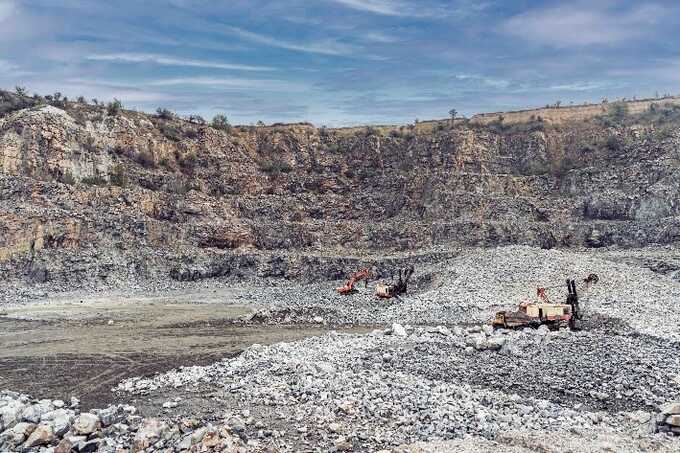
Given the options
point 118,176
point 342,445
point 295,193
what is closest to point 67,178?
point 118,176

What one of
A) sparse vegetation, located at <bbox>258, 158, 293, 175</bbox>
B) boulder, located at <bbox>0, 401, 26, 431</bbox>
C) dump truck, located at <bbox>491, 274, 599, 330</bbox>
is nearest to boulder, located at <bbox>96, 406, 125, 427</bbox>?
boulder, located at <bbox>0, 401, 26, 431</bbox>

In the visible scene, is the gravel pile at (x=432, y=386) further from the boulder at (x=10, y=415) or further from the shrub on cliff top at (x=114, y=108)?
the shrub on cliff top at (x=114, y=108)

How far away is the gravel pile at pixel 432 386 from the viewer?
11.4 metres

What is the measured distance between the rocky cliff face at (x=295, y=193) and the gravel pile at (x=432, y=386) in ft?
65.3

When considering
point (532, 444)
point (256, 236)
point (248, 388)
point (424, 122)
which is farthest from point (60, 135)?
point (532, 444)

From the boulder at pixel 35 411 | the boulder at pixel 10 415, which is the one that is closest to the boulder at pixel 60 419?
the boulder at pixel 35 411

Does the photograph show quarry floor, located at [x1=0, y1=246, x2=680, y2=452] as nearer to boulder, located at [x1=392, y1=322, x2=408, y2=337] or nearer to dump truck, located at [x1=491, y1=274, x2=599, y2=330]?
boulder, located at [x1=392, y1=322, x2=408, y2=337]

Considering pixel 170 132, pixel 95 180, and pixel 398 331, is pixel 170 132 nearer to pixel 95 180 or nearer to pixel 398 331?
pixel 95 180

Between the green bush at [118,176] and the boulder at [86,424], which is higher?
the green bush at [118,176]

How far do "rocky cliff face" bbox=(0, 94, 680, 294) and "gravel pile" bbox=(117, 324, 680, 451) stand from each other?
65.3ft

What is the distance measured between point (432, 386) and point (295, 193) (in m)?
35.4

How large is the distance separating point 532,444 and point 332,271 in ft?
84.9

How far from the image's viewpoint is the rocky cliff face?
36.2 metres

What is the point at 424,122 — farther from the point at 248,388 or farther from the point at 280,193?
the point at 248,388
